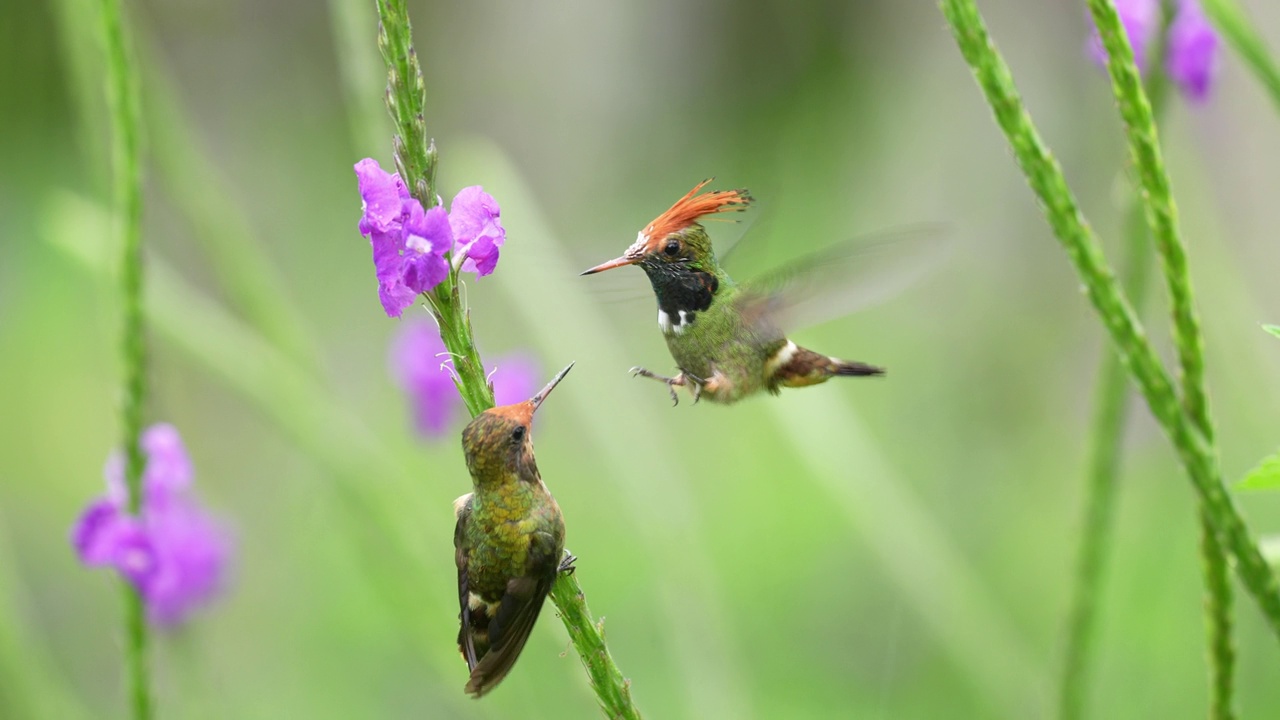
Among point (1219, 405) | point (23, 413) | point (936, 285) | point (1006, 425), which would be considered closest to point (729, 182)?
point (936, 285)

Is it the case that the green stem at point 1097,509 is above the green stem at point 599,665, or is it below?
below

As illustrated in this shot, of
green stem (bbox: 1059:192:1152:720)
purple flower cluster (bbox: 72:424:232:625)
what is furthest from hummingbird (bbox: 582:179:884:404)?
purple flower cluster (bbox: 72:424:232:625)

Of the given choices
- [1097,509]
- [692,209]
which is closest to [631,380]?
[1097,509]

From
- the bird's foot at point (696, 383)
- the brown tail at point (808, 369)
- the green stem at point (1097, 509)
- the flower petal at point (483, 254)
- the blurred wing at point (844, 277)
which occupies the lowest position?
the green stem at point (1097, 509)

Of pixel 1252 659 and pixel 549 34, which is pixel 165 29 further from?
pixel 1252 659

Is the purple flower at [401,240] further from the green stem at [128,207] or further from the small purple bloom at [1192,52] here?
the small purple bloom at [1192,52]

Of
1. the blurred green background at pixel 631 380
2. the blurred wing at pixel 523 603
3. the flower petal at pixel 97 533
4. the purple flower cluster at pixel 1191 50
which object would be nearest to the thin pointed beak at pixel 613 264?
the blurred green background at pixel 631 380

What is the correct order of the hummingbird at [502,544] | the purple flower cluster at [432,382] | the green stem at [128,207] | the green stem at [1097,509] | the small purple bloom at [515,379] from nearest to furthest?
the hummingbird at [502,544] → the green stem at [128,207] → the green stem at [1097,509] → the small purple bloom at [515,379] → the purple flower cluster at [432,382]

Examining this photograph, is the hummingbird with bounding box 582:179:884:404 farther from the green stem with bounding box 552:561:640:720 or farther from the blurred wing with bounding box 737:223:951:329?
the green stem with bounding box 552:561:640:720
